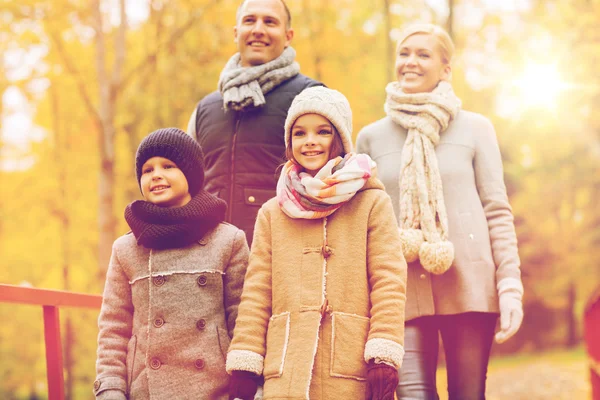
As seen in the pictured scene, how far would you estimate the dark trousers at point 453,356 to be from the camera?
→ 3.49 m

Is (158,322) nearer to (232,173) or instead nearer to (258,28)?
(232,173)

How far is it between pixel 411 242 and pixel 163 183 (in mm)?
1202

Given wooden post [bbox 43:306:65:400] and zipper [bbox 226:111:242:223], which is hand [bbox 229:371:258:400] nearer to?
zipper [bbox 226:111:242:223]

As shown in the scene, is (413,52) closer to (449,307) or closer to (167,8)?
(449,307)

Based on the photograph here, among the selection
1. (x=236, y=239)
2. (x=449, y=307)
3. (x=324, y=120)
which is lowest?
(x=449, y=307)

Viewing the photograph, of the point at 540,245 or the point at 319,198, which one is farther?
the point at 540,245

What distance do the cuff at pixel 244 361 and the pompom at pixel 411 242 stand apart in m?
1.08

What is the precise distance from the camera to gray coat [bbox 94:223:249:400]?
2949 mm

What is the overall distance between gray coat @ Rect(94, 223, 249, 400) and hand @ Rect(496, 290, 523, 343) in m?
1.20

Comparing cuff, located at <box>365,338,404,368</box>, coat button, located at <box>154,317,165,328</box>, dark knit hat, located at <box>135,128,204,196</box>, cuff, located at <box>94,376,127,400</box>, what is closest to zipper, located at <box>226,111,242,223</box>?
dark knit hat, located at <box>135,128,204,196</box>

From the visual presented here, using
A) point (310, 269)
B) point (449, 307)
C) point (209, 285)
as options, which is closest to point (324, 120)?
point (310, 269)

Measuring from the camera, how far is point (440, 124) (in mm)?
3781

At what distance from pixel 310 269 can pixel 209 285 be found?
0.42 m

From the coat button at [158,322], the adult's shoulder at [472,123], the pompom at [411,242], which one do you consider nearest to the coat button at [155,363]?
the coat button at [158,322]
